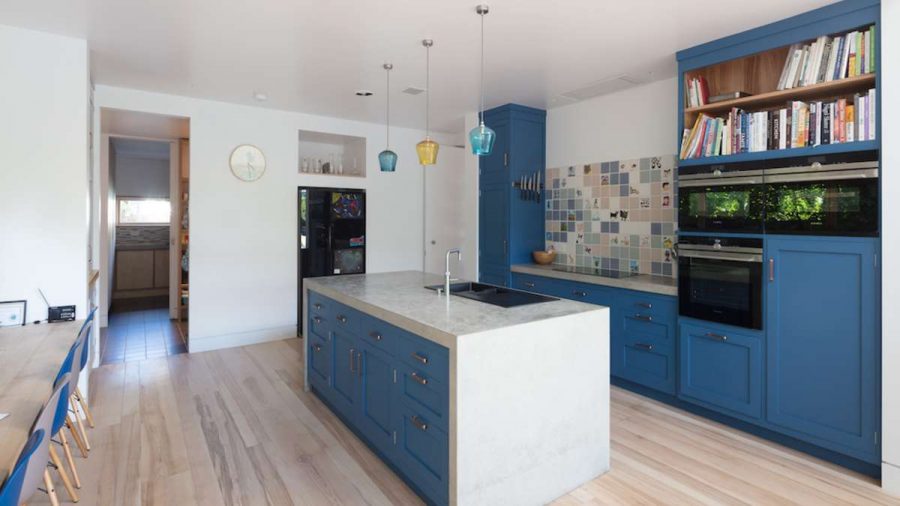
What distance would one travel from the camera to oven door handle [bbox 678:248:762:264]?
115 inches

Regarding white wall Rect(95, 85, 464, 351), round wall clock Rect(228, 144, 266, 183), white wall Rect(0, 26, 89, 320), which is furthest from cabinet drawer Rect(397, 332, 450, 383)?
round wall clock Rect(228, 144, 266, 183)

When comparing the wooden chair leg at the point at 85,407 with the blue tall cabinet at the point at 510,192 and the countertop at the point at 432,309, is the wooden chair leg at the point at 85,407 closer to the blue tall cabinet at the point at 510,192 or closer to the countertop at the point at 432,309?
the countertop at the point at 432,309

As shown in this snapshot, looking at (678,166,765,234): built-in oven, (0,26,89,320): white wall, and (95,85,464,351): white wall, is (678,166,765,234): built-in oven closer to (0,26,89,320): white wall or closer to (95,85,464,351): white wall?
(95,85,464,351): white wall

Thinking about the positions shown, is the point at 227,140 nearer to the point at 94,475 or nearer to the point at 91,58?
the point at 91,58

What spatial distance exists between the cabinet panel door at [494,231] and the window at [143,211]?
20.3 feet

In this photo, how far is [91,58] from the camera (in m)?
3.49

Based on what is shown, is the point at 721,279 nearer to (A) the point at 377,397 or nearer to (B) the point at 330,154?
(A) the point at 377,397

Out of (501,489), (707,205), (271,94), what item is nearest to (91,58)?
(271,94)

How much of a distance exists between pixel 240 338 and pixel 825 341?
4.97 m

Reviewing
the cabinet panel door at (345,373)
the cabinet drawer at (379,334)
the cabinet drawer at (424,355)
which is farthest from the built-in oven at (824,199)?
the cabinet panel door at (345,373)

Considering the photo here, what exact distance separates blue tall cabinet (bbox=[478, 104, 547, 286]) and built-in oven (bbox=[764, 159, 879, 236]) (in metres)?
2.35

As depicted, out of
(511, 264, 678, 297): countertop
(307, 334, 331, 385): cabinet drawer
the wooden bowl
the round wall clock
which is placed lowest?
(307, 334, 331, 385): cabinet drawer

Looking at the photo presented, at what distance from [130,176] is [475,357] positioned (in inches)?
333

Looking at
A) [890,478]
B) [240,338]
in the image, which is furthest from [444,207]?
[890,478]
